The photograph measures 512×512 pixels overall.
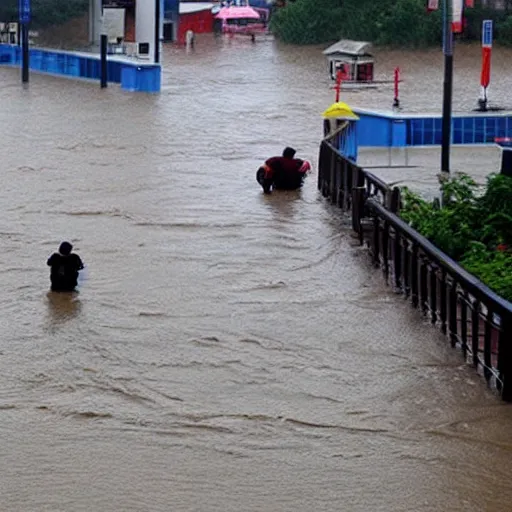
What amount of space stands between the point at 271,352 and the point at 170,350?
0.92 meters

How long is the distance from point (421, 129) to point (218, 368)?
14.3 m

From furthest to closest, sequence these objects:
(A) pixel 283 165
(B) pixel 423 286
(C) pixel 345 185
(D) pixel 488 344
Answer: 1. (A) pixel 283 165
2. (C) pixel 345 185
3. (B) pixel 423 286
4. (D) pixel 488 344

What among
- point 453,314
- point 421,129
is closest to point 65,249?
point 453,314

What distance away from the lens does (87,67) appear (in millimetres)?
42125

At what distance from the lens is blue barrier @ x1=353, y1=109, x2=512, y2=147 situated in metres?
25.6

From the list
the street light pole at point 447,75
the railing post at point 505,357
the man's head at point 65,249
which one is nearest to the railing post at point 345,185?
the street light pole at point 447,75

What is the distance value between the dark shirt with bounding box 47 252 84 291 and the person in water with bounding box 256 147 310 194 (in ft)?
22.7

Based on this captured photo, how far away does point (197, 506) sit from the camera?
9.55 meters

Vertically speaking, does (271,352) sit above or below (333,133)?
below

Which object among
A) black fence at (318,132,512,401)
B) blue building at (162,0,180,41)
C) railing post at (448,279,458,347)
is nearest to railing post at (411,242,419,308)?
black fence at (318,132,512,401)

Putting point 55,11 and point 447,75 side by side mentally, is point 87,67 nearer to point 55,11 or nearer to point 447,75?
point 55,11

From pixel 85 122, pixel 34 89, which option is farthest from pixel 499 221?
pixel 34 89

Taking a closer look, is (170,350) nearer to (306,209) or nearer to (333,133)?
(306,209)

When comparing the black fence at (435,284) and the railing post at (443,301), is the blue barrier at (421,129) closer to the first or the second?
the black fence at (435,284)
